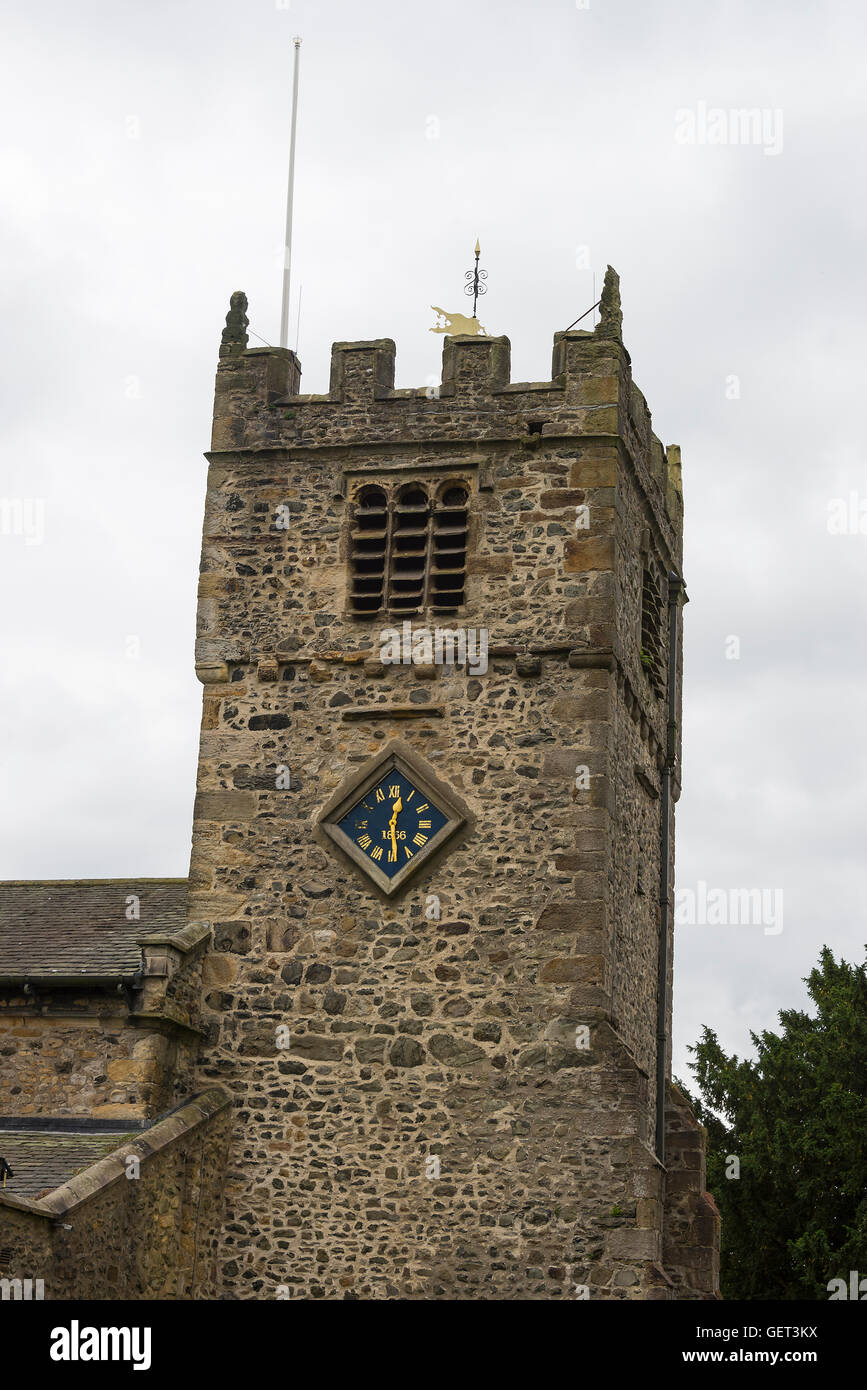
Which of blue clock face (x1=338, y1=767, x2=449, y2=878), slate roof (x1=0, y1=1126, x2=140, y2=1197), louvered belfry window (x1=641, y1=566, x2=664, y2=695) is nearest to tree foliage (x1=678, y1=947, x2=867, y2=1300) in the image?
louvered belfry window (x1=641, y1=566, x2=664, y2=695)

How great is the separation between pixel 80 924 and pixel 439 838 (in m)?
4.13

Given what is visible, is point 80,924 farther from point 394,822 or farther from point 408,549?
point 408,549

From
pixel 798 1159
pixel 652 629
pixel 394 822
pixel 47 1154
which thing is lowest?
pixel 47 1154

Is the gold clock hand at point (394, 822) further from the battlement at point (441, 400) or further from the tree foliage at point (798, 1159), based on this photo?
the tree foliage at point (798, 1159)

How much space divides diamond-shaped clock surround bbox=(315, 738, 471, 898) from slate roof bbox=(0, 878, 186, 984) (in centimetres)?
185

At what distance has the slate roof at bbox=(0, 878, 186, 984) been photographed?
18.7 m

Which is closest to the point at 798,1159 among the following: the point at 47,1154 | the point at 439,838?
the point at 439,838

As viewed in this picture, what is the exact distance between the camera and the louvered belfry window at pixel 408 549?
1967 cm

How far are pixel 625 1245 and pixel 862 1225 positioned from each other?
13.9m

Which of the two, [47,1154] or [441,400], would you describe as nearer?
[47,1154]

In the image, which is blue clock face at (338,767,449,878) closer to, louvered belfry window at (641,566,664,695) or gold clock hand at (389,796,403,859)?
gold clock hand at (389,796,403,859)

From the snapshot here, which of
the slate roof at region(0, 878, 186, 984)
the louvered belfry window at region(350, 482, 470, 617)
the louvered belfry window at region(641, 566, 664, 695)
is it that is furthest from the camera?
the louvered belfry window at region(641, 566, 664, 695)

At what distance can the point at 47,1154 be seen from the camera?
17219 mm

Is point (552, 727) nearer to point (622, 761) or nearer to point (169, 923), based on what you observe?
point (622, 761)
